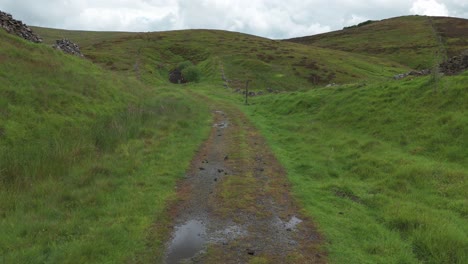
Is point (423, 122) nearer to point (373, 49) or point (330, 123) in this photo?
point (330, 123)

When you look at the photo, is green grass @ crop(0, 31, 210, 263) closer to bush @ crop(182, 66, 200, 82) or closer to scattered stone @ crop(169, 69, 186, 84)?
scattered stone @ crop(169, 69, 186, 84)

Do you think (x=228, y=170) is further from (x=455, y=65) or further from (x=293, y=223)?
(x=455, y=65)

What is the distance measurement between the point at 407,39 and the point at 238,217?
14914 cm

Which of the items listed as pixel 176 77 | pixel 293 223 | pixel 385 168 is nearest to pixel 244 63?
pixel 176 77

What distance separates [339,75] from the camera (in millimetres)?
77938

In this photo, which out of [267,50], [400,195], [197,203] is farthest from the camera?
[267,50]

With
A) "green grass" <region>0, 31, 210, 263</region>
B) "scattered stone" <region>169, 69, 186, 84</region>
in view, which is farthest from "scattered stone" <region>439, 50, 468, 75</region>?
"scattered stone" <region>169, 69, 186, 84</region>

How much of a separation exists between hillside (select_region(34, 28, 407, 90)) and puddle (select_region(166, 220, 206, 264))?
5867 cm

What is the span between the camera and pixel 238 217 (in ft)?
35.3

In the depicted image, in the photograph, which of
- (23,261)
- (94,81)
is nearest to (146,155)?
(23,261)

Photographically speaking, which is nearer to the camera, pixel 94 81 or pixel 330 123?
pixel 330 123

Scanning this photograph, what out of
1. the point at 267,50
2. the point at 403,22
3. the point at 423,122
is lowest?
the point at 423,122

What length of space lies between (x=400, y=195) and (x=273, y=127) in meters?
15.8

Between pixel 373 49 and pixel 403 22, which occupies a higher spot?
pixel 403 22
